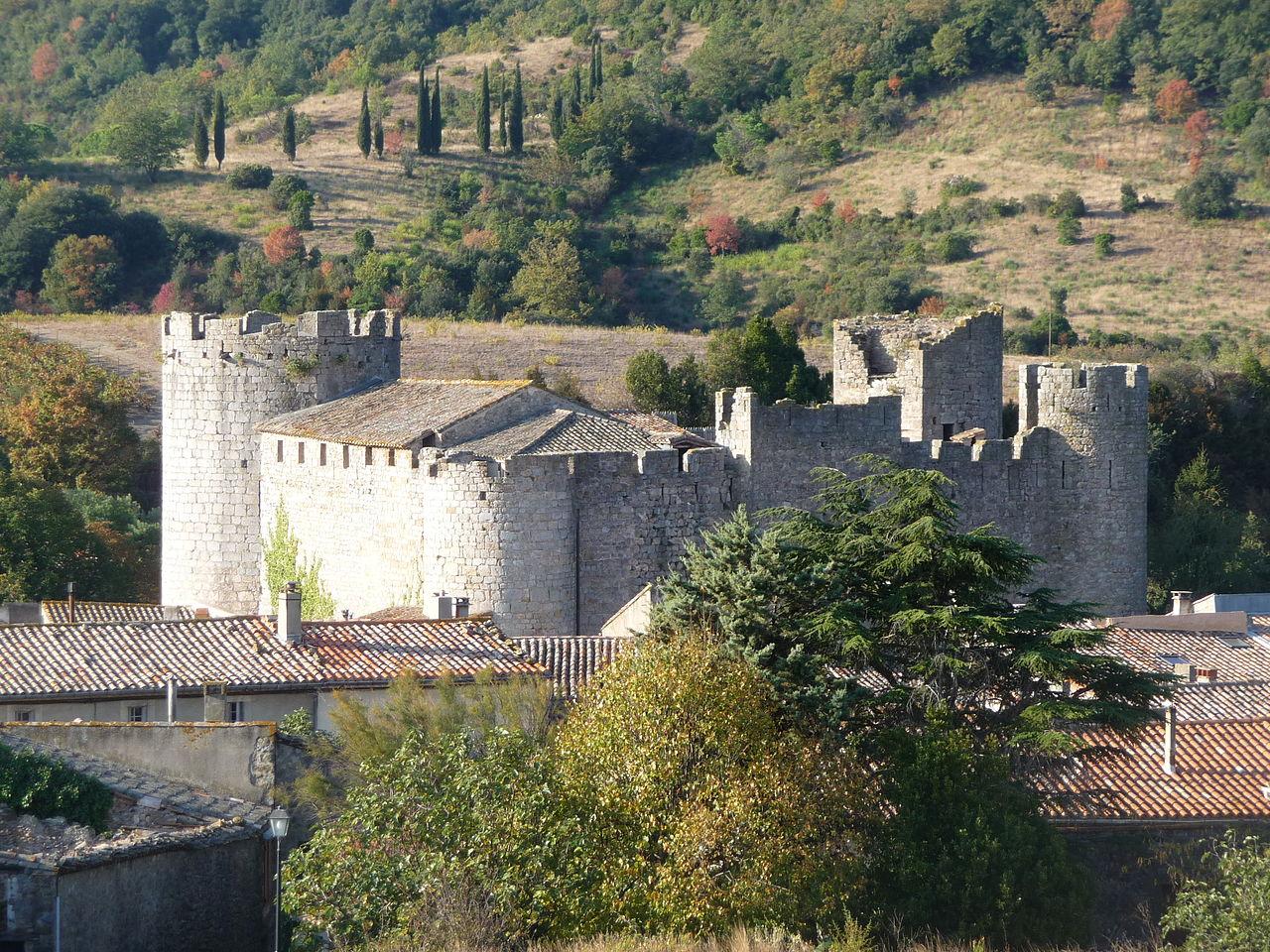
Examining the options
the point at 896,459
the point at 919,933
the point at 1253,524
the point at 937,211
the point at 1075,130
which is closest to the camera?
the point at 919,933

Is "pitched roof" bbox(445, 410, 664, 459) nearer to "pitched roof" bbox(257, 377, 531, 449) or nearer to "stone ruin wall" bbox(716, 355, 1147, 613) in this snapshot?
"pitched roof" bbox(257, 377, 531, 449)

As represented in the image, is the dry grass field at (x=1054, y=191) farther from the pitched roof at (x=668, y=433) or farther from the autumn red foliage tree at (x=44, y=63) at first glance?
the autumn red foliage tree at (x=44, y=63)

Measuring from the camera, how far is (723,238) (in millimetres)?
78500

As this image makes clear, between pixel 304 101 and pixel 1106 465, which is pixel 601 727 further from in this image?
pixel 304 101

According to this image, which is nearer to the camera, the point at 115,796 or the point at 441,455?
the point at 115,796

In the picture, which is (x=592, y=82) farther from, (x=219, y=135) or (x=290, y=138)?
(x=219, y=135)

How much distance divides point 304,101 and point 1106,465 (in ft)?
205

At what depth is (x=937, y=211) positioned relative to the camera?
77.9m

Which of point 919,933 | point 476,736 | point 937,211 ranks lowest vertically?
point 919,933

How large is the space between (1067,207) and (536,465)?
46864 millimetres

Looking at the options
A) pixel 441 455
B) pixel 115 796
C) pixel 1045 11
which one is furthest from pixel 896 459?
pixel 1045 11

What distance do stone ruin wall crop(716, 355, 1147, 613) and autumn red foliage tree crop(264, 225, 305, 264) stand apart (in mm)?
36081

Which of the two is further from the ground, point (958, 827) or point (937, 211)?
point (937, 211)

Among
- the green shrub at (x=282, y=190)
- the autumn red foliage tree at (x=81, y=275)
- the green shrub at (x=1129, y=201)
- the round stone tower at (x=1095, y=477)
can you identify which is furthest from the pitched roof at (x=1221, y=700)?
the green shrub at (x=282, y=190)
